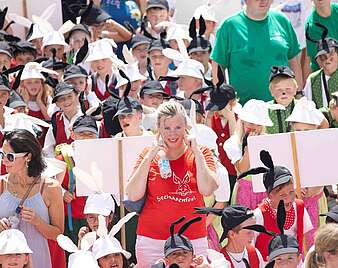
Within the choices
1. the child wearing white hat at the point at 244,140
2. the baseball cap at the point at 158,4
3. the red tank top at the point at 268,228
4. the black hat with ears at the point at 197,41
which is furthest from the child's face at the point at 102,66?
the red tank top at the point at 268,228

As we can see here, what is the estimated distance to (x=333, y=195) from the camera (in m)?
10.3

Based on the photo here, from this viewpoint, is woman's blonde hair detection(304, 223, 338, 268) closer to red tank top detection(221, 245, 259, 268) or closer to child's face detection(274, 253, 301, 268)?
child's face detection(274, 253, 301, 268)

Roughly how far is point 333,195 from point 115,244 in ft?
7.46

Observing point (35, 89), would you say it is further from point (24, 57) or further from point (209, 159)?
point (209, 159)

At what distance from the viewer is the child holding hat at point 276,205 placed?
8.85m

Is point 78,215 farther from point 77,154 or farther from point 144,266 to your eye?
point 144,266

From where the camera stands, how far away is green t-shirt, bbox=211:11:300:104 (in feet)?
37.1

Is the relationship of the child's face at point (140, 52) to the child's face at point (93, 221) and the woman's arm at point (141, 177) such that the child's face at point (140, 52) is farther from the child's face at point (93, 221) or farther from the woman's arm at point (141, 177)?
the woman's arm at point (141, 177)

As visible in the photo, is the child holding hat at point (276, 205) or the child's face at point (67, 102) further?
the child's face at point (67, 102)

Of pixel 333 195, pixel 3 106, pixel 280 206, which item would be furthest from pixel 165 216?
pixel 3 106

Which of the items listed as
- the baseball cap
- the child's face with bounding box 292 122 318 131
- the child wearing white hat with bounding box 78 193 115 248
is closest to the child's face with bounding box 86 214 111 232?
the child wearing white hat with bounding box 78 193 115 248

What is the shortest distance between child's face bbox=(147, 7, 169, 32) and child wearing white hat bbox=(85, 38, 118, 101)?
1.10 metres

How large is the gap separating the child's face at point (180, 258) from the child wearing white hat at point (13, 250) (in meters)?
0.91

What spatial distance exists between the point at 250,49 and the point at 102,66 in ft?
4.87
